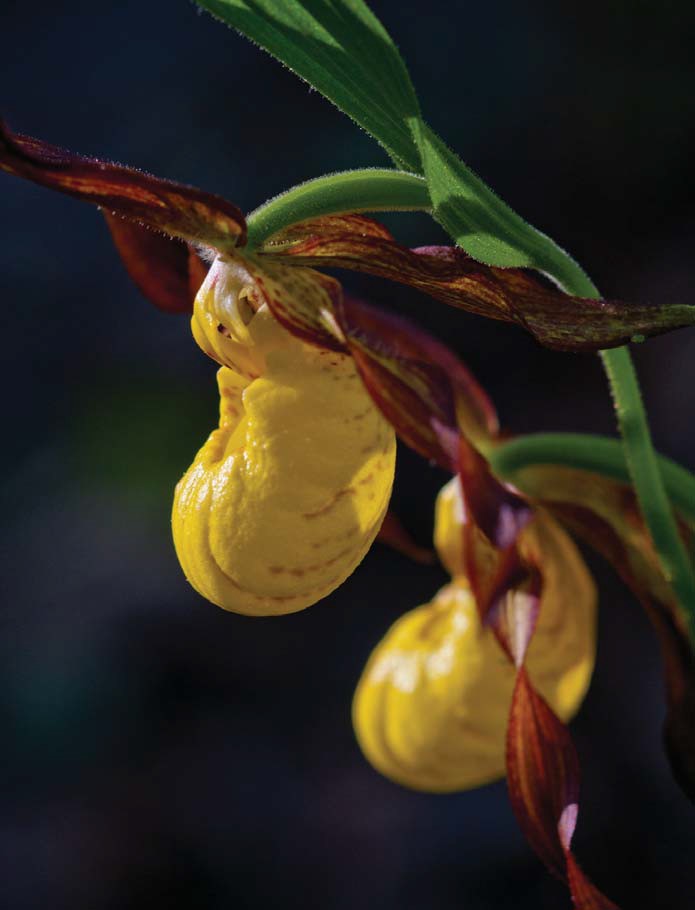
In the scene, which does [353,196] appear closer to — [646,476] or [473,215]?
[473,215]

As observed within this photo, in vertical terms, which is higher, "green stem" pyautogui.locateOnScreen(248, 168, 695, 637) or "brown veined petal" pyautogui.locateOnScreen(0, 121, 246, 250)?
"brown veined petal" pyautogui.locateOnScreen(0, 121, 246, 250)

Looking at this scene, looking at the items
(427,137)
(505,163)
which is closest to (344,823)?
(505,163)

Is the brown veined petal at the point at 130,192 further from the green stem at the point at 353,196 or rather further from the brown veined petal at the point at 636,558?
the brown veined petal at the point at 636,558

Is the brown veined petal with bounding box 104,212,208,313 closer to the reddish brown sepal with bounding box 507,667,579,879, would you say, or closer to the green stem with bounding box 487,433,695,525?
the green stem with bounding box 487,433,695,525

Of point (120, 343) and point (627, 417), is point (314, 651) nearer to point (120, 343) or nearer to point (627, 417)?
point (120, 343)

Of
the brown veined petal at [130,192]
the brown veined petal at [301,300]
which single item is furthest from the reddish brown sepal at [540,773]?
the brown veined petal at [130,192]

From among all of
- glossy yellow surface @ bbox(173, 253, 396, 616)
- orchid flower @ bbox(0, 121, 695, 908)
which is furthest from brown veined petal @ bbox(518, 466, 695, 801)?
glossy yellow surface @ bbox(173, 253, 396, 616)
